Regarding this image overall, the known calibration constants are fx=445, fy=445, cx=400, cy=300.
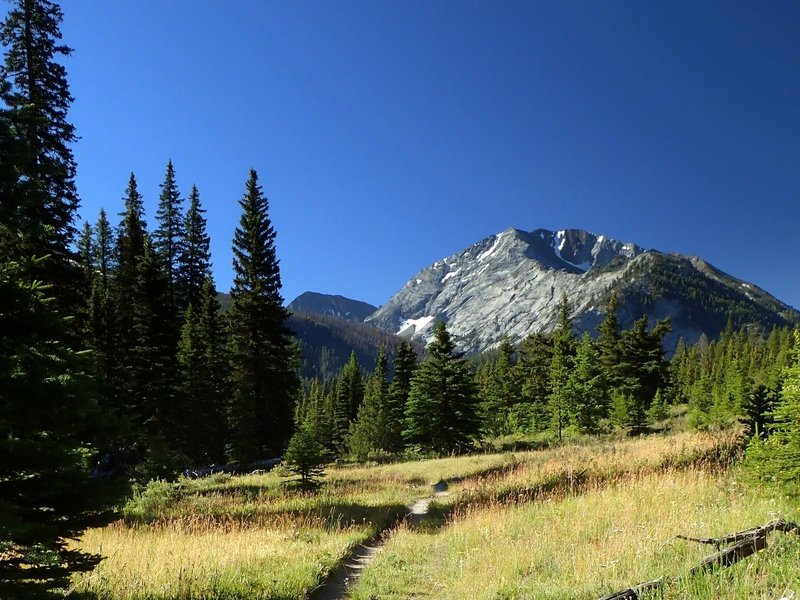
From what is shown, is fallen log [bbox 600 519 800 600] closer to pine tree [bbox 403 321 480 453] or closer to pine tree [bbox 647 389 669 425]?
pine tree [bbox 403 321 480 453]

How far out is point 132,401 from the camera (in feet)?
77.1

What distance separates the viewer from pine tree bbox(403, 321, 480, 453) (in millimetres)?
29016

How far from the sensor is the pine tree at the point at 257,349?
83.8 ft

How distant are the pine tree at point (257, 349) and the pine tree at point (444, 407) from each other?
823 centimetres

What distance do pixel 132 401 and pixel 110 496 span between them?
21.7 m

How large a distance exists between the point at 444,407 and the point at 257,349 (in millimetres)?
12412

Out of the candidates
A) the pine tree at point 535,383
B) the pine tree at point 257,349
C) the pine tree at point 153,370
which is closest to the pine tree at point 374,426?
the pine tree at point 535,383

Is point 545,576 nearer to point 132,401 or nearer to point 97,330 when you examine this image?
point 132,401

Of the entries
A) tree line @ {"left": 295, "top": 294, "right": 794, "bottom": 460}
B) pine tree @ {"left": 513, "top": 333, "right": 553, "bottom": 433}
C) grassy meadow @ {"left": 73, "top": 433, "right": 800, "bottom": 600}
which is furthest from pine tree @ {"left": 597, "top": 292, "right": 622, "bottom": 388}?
grassy meadow @ {"left": 73, "top": 433, "right": 800, "bottom": 600}

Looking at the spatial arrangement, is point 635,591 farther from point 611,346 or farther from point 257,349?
point 611,346

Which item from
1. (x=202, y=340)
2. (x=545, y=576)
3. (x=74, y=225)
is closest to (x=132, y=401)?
(x=202, y=340)

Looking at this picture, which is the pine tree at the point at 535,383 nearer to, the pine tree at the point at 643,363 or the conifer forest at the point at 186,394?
the conifer forest at the point at 186,394

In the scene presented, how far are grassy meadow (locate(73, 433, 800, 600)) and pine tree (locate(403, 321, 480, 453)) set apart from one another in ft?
51.8

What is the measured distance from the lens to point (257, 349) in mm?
26422
